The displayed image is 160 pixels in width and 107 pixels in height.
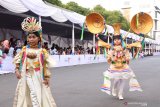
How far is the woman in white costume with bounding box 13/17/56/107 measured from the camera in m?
6.42

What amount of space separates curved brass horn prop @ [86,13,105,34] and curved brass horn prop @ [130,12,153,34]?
28.7 inches

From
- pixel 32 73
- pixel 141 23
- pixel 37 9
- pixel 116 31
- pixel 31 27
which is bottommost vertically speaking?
pixel 32 73

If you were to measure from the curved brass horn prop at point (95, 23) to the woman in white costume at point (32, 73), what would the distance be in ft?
11.6

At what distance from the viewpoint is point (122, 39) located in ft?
32.3

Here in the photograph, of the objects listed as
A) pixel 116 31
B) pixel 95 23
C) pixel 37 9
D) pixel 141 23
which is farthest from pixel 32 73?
pixel 37 9

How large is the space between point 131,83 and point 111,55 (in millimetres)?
809

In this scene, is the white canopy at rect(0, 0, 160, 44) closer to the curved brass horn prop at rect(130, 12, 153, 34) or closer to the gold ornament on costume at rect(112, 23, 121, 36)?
the curved brass horn prop at rect(130, 12, 153, 34)

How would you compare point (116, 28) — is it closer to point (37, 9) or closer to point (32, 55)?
point (32, 55)

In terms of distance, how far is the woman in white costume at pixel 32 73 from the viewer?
6417 mm

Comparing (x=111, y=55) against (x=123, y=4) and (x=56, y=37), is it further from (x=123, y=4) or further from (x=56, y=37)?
(x=123, y=4)

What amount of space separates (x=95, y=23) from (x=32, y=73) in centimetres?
394

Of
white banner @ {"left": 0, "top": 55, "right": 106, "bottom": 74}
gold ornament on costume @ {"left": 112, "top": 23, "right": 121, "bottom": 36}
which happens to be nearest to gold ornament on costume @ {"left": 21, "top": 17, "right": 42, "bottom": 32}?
gold ornament on costume @ {"left": 112, "top": 23, "right": 121, "bottom": 36}

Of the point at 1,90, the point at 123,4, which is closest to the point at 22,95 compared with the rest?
the point at 1,90

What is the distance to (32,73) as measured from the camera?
6.55 meters
